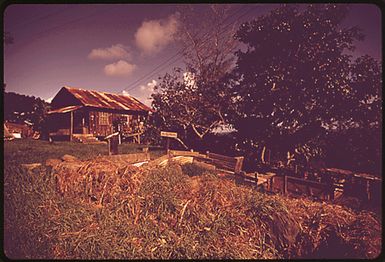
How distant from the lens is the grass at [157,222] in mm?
3873

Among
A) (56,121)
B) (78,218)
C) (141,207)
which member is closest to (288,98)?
(141,207)

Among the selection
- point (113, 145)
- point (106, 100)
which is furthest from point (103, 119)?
point (113, 145)

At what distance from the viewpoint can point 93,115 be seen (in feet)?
72.5

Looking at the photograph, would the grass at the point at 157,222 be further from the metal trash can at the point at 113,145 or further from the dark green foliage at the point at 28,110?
the dark green foliage at the point at 28,110

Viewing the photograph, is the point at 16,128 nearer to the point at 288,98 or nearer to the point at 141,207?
the point at 141,207

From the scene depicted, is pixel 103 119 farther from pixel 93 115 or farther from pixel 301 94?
pixel 301 94

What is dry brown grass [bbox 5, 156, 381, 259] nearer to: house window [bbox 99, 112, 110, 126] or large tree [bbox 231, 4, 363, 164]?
large tree [bbox 231, 4, 363, 164]

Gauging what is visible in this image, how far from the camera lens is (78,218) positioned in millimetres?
4426

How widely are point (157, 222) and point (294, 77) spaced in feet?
33.2

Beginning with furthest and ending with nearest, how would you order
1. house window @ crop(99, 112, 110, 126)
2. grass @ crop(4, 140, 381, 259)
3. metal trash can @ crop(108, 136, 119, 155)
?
1. house window @ crop(99, 112, 110, 126)
2. metal trash can @ crop(108, 136, 119, 155)
3. grass @ crop(4, 140, 381, 259)

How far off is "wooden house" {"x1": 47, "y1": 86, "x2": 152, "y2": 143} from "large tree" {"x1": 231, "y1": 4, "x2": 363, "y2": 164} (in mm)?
13654

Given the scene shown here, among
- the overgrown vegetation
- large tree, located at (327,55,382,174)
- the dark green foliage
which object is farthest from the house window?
large tree, located at (327,55,382,174)

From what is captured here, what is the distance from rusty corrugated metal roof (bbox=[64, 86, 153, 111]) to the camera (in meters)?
21.8

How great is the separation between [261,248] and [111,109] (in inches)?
888
